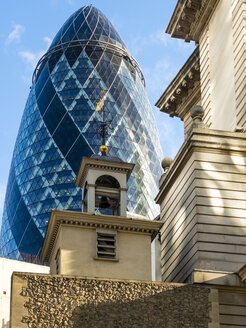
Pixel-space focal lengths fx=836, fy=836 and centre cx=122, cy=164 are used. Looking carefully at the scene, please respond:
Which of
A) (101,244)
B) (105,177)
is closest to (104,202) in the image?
(105,177)

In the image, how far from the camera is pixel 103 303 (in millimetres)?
24516

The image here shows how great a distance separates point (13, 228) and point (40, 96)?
1906cm

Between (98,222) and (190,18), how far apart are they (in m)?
12.1

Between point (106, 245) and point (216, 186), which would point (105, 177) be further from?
point (216, 186)

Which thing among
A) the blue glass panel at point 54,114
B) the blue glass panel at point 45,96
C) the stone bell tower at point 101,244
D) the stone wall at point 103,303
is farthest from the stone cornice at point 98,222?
the blue glass panel at point 45,96

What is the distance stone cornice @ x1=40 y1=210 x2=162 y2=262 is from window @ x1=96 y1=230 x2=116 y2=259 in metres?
0.26

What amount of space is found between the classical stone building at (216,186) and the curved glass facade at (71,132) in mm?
73957

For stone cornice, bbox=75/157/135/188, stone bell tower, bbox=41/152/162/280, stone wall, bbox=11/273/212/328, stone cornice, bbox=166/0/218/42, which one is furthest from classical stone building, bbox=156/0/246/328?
stone cornice, bbox=75/157/135/188

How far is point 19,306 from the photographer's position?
2408cm

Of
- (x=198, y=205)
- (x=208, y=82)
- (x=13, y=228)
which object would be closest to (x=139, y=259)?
(x=198, y=205)

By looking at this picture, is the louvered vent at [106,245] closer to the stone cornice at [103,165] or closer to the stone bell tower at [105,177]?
the stone bell tower at [105,177]

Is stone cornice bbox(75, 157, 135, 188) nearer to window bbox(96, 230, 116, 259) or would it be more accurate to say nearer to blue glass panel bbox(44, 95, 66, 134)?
window bbox(96, 230, 116, 259)

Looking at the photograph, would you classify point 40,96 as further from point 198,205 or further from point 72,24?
point 198,205

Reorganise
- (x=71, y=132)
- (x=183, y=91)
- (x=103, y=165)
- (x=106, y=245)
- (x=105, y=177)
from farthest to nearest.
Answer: (x=71, y=132) < (x=183, y=91) < (x=105, y=177) < (x=103, y=165) < (x=106, y=245)
